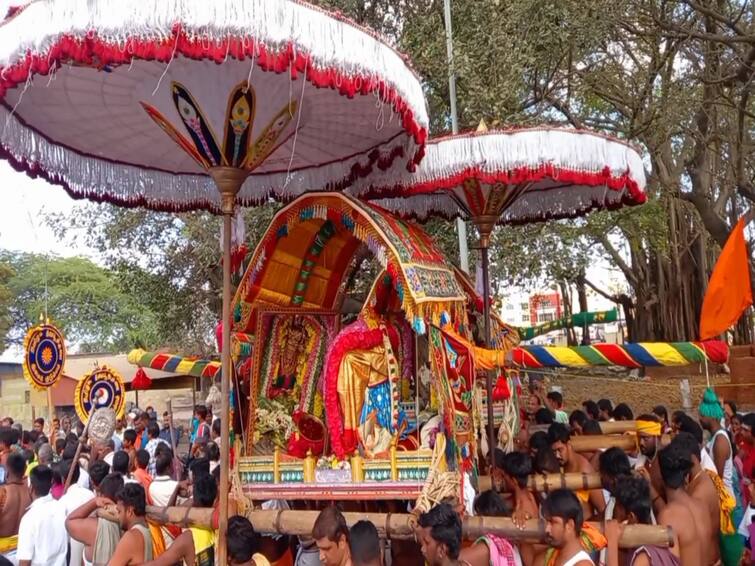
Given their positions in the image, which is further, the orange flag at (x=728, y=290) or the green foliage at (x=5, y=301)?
the green foliage at (x=5, y=301)

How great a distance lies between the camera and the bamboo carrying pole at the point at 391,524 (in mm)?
3756

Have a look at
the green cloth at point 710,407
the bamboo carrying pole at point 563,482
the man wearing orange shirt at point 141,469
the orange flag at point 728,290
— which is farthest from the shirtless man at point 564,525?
the man wearing orange shirt at point 141,469

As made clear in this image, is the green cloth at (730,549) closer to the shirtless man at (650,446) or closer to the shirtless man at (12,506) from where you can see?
the shirtless man at (650,446)

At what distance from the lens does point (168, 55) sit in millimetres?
3734

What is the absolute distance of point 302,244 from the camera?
6402mm

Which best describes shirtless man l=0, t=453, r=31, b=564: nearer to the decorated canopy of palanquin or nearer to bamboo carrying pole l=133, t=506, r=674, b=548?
bamboo carrying pole l=133, t=506, r=674, b=548

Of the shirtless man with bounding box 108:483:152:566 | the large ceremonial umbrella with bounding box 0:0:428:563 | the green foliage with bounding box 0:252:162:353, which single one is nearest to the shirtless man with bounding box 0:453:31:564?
the shirtless man with bounding box 108:483:152:566

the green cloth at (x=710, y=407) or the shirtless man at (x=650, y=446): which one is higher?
the green cloth at (x=710, y=407)

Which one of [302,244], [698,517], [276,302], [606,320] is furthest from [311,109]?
[606,320]

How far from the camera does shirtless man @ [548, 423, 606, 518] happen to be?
547 centimetres

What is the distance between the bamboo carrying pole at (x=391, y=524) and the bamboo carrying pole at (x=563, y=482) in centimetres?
83

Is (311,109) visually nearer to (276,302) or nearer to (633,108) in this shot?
(276,302)

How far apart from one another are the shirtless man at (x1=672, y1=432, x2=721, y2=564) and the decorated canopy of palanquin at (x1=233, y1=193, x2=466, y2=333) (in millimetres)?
1880

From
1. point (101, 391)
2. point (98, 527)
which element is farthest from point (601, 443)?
point (101, 391)
